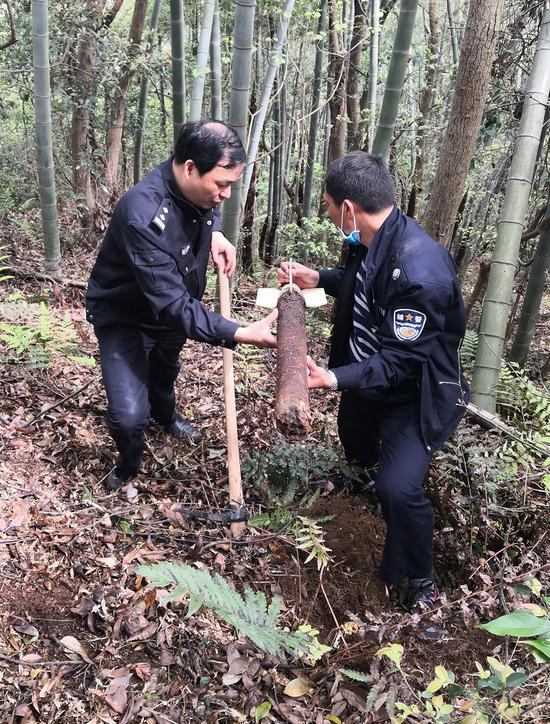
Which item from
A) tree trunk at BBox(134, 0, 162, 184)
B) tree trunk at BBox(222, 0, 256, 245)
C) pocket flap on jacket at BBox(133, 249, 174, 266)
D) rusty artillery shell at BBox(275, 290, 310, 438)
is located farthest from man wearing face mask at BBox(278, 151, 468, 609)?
tree trunk at BBox(134, 0, 162, 184)

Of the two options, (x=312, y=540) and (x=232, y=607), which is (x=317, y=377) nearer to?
(x=312, y=540)

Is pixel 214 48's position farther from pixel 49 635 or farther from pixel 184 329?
pixel 49 635

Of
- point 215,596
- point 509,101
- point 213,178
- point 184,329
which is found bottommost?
point 215,596

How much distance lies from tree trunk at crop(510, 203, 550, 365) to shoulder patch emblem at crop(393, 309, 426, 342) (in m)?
3.46

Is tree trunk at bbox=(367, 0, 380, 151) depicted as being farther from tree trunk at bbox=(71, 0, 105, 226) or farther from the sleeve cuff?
the sleeve cuff

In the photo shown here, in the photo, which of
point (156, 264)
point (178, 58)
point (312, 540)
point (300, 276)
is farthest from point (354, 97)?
point (312, 540)

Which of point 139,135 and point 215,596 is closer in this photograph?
point 215,596

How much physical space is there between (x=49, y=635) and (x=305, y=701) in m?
1.15

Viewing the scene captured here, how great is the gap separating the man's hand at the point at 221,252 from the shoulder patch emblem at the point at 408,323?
1.48 m

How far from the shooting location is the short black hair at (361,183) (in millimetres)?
2775

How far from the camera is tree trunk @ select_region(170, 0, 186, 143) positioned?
5.77 metres

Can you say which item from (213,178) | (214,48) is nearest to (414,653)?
(213,178)

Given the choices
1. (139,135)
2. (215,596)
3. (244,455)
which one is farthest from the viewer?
(139,135)

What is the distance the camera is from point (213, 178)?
9.47ft
